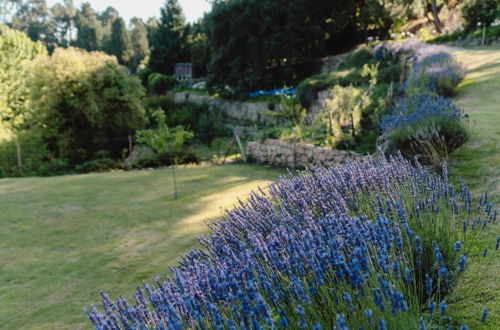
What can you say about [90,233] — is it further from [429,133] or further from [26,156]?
[26,156]

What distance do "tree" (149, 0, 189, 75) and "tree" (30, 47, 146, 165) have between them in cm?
2318

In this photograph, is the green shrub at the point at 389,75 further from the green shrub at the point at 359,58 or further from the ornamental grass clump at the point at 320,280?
the ornamental grass clump at the point at 320,280

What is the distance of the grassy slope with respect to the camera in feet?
7.22

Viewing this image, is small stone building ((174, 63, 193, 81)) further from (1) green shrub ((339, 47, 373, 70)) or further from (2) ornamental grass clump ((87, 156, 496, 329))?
(2) ornamental grass clump ((87, 156, 496, 329))

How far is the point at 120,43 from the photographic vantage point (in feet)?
177

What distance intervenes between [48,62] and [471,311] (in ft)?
65.0

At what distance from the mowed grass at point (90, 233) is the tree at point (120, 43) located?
150 feet

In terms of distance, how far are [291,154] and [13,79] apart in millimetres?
21316

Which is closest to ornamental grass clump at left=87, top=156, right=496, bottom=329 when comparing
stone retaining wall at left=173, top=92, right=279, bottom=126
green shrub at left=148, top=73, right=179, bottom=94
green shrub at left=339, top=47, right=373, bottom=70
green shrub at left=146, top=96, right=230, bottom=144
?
green shrub at left=146, top=96, right=230, bottom=144

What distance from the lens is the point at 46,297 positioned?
4582 millimetres

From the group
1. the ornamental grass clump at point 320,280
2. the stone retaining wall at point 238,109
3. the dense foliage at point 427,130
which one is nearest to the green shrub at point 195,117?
the stone retaining wall at point 238,109

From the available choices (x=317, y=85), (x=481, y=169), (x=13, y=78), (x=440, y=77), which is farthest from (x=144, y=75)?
(x=481, y=169)

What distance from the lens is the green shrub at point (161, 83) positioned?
36906mm

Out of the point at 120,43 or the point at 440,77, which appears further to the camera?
the point at 120,43
